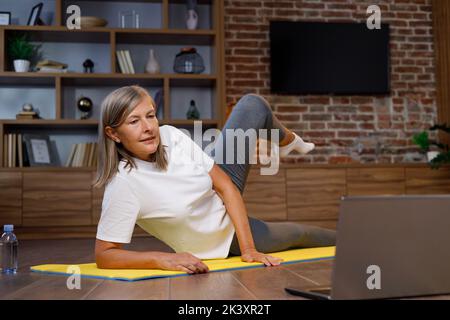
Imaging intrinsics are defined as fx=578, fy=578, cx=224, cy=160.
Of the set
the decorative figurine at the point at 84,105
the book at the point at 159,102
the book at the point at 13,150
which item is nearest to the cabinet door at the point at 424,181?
the book at the point at 159,102

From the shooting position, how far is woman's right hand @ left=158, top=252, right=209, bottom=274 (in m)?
1.79

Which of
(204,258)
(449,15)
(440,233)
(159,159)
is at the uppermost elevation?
(449,15)

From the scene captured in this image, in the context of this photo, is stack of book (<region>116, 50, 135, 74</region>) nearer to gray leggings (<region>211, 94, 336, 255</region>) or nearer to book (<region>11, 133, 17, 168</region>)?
book (<region>11, 133, 17, 168</region>)

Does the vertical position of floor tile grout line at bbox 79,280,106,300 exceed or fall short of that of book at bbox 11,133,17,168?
it falls short

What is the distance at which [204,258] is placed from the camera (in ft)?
6.98

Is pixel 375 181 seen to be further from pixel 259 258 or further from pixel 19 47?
pixel 19 47

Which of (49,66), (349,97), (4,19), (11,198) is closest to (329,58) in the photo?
(349,97)

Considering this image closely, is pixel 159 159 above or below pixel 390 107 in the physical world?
below

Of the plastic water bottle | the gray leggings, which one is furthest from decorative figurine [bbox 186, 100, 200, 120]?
the plastic water bottle

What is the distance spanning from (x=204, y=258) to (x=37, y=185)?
2.63 metres

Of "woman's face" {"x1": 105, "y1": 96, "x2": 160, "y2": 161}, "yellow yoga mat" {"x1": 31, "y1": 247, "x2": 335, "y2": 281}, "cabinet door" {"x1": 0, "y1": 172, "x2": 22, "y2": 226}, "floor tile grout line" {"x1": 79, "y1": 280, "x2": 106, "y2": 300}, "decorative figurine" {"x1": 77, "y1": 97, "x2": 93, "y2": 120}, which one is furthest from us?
"decorative figurine" {"x1": 77, "y1": 97, "x2": 93, "y2": 120}

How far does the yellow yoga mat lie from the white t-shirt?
0.10 meters
